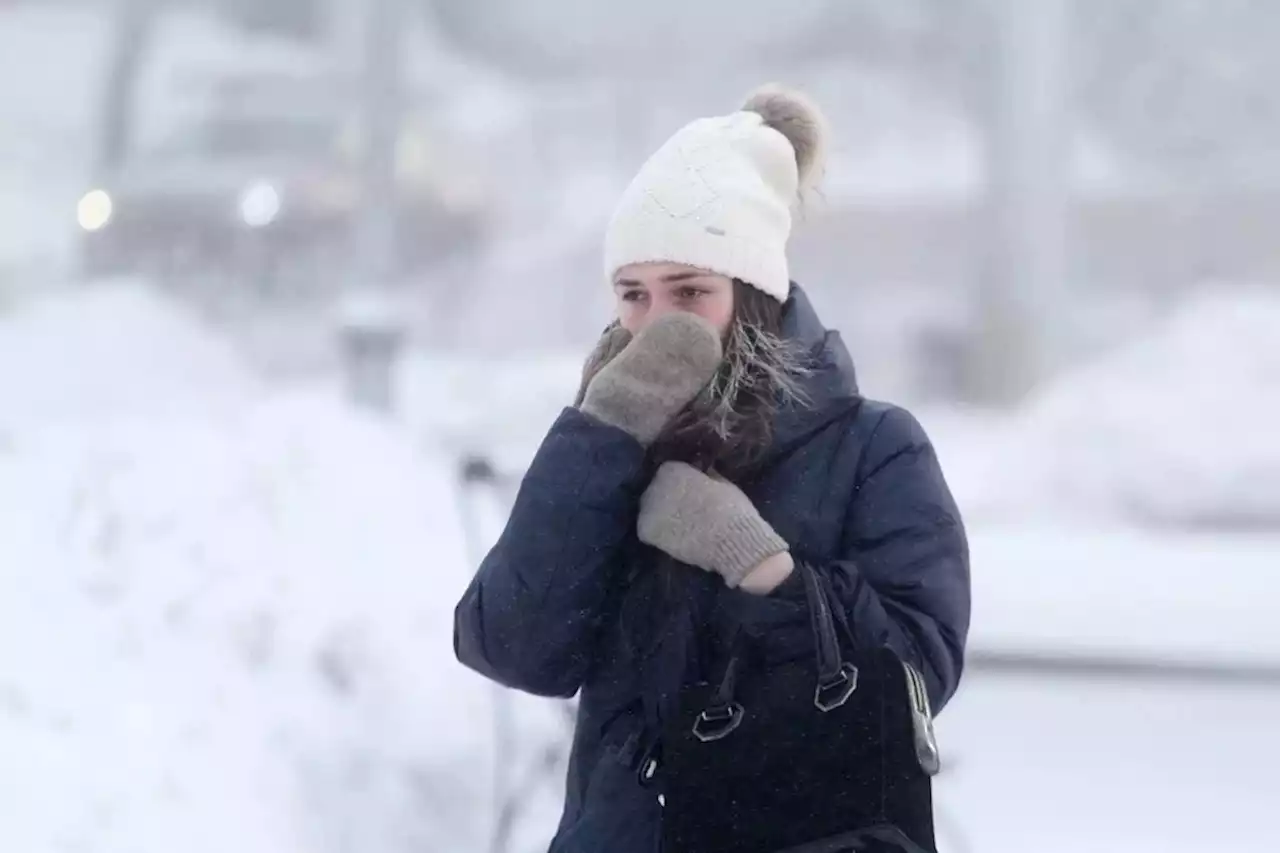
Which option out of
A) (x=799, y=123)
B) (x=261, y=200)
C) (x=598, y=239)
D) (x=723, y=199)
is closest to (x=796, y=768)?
(x=723, y=199)

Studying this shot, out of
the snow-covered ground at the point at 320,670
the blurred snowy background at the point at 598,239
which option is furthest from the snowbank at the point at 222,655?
the blurred snowy background at the point at 598,239

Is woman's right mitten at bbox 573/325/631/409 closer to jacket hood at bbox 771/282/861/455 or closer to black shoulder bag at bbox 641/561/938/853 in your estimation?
jacket hood at bbox 771/282/861/455

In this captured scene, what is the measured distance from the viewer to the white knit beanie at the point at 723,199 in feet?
5.05

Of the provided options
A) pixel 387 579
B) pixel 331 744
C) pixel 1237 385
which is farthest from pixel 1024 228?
pixel 331 744

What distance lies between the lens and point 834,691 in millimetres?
1324

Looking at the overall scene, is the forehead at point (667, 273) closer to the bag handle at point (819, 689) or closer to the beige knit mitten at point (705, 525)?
the beige knit mitten at point (705, 525)

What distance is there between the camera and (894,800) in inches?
52.1

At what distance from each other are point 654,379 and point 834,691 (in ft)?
1.20

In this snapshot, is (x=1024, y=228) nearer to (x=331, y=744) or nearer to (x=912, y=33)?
(x=912, y=33)

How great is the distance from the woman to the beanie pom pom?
19 cm

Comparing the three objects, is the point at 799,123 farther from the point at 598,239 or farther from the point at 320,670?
the point at 598,239

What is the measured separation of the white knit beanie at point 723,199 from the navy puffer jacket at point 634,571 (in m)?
0.17

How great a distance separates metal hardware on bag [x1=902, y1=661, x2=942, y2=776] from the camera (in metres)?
1.33

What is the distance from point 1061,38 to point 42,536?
505cm
